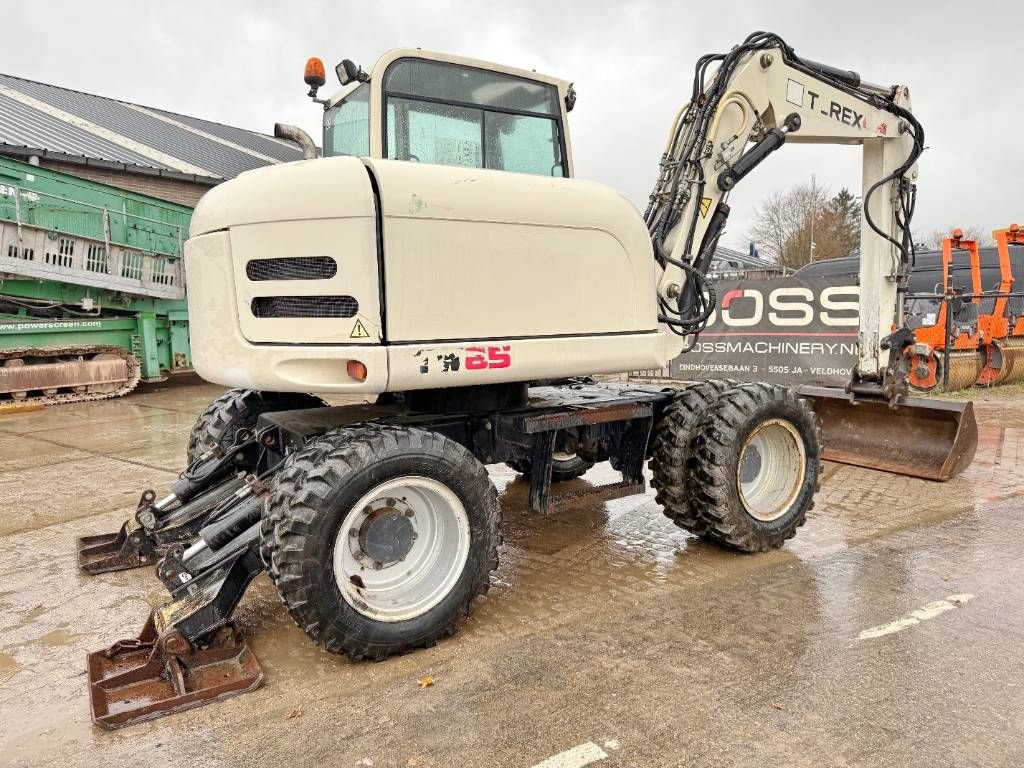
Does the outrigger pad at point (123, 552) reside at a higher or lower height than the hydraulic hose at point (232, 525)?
lower

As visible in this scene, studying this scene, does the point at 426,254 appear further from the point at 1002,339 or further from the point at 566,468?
the point at 1002,339

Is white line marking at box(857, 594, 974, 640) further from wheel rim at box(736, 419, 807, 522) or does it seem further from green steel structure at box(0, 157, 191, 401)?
green steel structure at box(0, 157, 191, 401)

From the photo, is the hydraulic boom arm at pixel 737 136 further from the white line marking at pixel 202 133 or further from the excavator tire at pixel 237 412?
the white line marking at pixel 202 133

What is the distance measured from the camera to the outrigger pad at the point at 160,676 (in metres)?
2.95

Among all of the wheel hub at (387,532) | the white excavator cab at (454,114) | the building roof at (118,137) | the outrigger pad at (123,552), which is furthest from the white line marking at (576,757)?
the building roof at (118,137)

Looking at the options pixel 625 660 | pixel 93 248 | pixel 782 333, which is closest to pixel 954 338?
pixel 782 333

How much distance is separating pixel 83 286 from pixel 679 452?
10.9 metres

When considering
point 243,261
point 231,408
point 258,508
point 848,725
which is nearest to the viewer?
point 848,725

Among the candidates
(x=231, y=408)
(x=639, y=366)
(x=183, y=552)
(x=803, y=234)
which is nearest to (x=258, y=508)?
(x=183, y=552)

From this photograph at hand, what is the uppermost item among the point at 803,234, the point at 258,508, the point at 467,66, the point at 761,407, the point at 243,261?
the point at 803,234

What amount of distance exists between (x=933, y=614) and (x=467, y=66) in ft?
11.9

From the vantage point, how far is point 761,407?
4.56 meters

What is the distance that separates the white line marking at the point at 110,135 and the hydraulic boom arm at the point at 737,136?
55.7ft

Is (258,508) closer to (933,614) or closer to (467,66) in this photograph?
(467,66)
